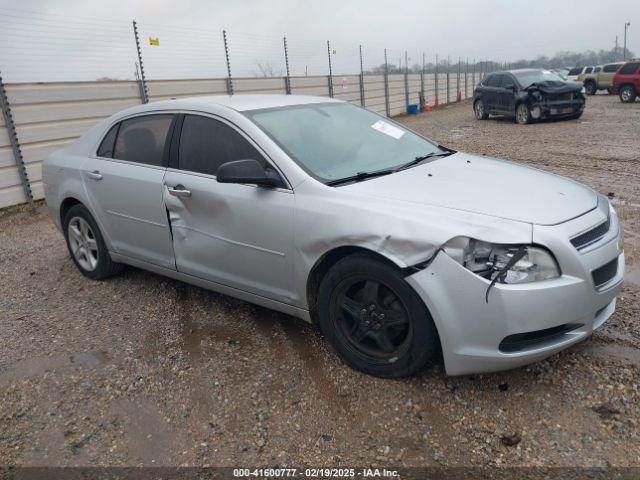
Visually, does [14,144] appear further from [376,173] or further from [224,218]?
[376,173]

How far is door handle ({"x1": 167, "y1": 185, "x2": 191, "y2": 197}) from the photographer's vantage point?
3.60 meters

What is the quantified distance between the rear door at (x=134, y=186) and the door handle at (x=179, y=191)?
0.52 ft

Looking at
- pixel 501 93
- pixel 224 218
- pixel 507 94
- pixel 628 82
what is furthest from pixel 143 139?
pixel 628 82

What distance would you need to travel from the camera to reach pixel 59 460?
2574 mm

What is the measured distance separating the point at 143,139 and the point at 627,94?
2247 centimetres

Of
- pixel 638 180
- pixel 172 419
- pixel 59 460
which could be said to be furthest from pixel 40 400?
pixel 638 180

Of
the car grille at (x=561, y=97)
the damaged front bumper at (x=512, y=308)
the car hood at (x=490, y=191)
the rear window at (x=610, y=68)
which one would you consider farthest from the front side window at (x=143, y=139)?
the rear window at (x=610, y=68)

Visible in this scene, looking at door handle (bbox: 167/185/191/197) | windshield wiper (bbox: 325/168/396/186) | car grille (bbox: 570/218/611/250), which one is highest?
windshield wiper (bbox: 325/168/396/186)

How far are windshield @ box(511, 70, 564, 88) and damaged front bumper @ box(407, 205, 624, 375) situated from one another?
14.4 meters

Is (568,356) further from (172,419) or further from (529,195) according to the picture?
(172,419)

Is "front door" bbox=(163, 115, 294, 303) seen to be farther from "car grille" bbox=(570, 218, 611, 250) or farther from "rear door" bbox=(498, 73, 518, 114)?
"rear door" bbox=(498, 73, 518, 114)

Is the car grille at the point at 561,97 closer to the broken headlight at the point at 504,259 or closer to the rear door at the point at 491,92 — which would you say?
the rear door at the point at 491,92

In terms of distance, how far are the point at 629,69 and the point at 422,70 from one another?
10266mm

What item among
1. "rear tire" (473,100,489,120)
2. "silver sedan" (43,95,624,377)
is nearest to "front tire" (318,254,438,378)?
"silver sedan" (43,95,624,377)
